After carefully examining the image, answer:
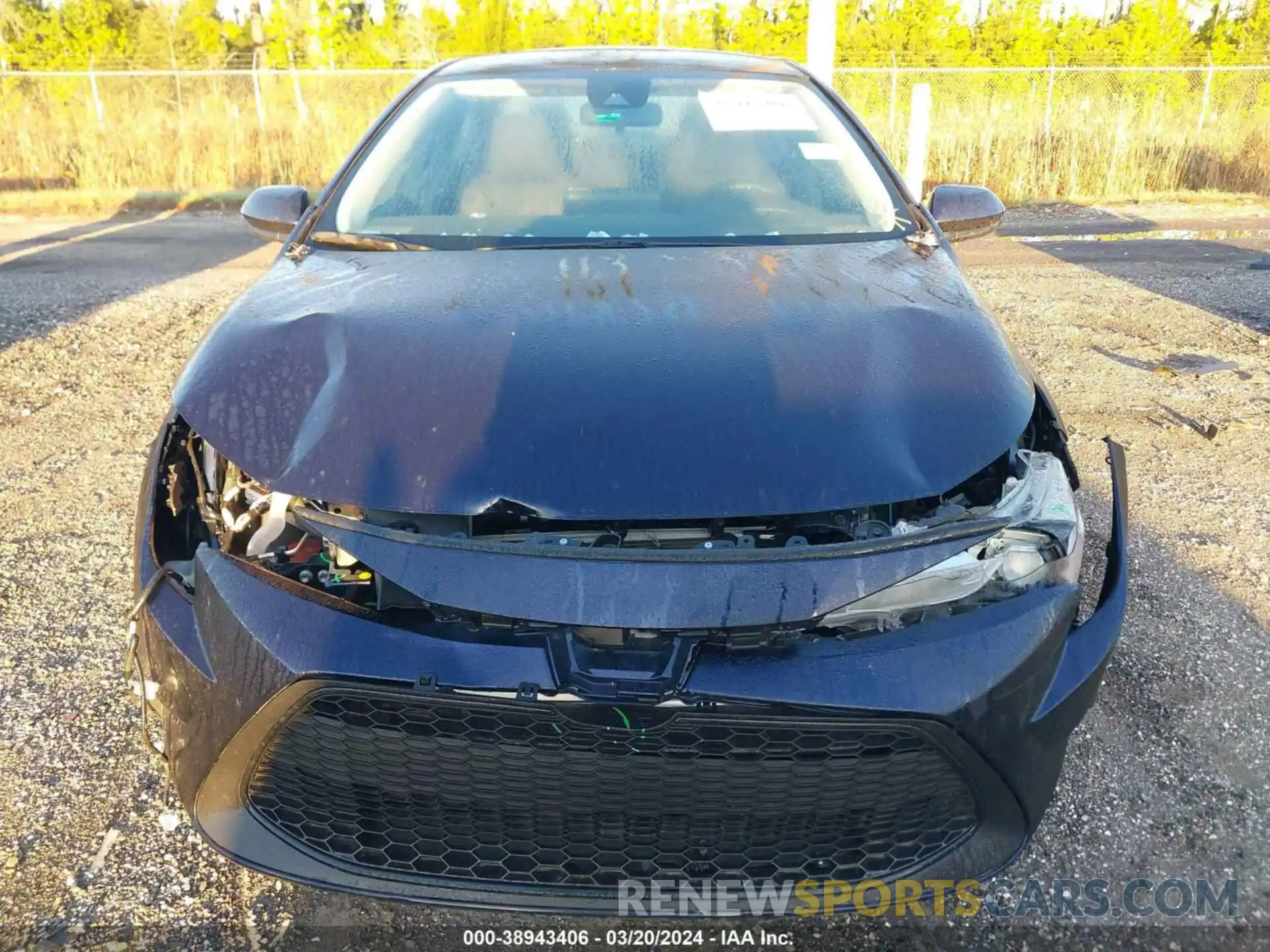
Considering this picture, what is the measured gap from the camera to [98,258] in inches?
307

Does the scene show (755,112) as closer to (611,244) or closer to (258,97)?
(611,244)

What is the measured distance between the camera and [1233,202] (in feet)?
34.5

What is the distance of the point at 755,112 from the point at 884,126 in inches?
428

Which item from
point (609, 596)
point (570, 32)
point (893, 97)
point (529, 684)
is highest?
point (570, 32)

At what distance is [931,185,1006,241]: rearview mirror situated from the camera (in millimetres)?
2879

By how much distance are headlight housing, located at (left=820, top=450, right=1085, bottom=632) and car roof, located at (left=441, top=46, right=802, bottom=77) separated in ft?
6.74

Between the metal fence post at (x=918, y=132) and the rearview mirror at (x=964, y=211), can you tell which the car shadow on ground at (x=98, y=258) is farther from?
the metal fence post at (x=918, y=132)

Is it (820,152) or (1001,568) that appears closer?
(1001,568)

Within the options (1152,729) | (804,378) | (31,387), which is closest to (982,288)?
(1152,729)

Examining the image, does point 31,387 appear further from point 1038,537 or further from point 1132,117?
point 1132,117

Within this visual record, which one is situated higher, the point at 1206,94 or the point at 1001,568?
the point at 1206,94

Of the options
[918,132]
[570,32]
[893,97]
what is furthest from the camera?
[570,32]

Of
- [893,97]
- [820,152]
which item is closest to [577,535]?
[820,152]

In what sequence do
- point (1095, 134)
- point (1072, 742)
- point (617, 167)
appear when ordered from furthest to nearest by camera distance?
1. point (1095, 134)
2. point (617, 167)
3. point (1072, 742)
